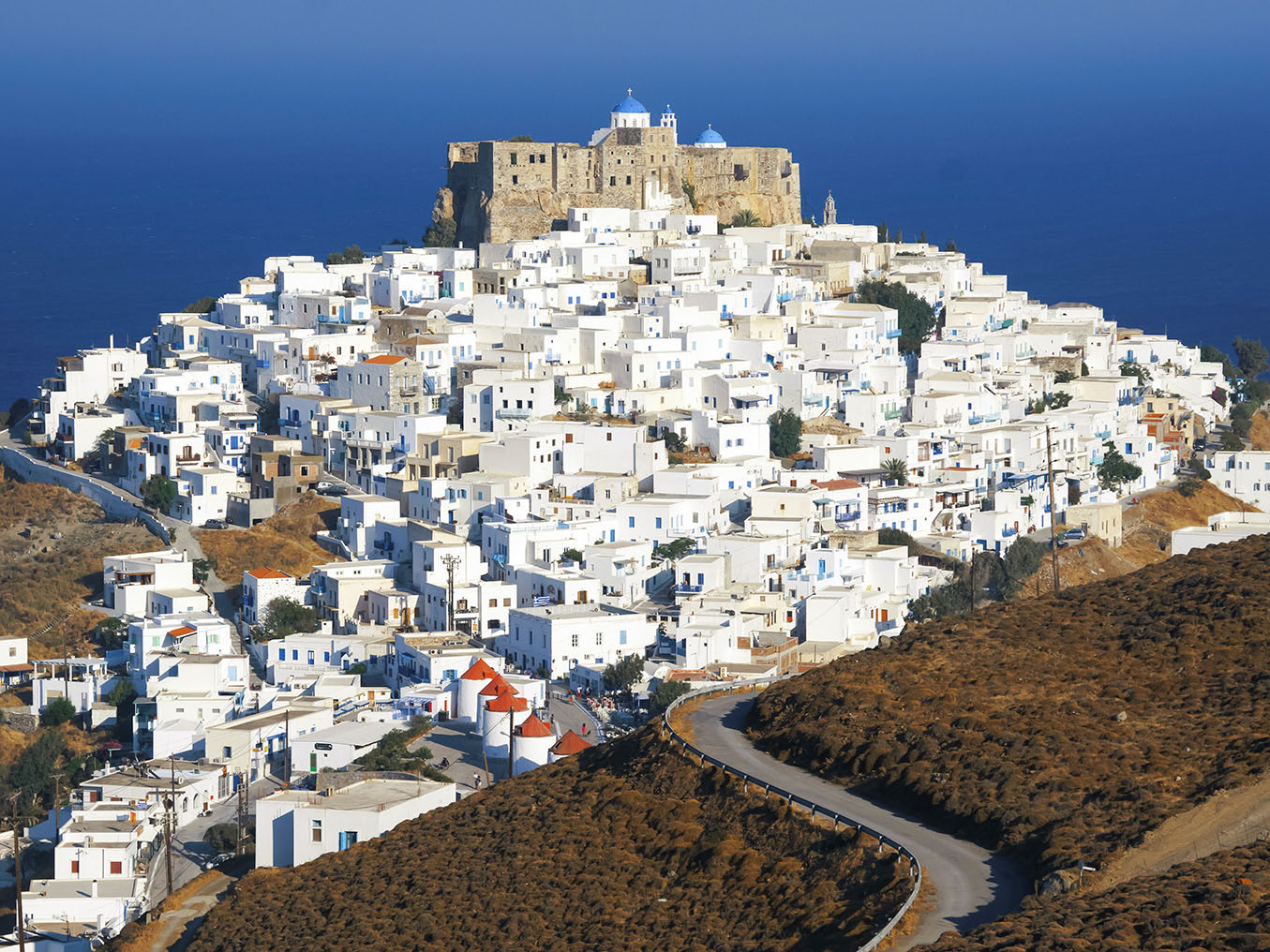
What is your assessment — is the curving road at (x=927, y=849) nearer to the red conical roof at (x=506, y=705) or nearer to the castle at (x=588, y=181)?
the red conical roof at (x=506, y=705)

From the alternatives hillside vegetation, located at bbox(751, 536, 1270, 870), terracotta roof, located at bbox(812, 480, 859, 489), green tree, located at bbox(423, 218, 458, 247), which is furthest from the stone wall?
hillside vegetation, located at bbox(751, 536, 1270, 870)

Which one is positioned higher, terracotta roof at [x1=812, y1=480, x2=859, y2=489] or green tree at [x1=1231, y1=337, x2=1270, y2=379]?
green tree at [x1=1231, y1=337, x2=1270, y2=379]

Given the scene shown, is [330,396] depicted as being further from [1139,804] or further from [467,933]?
[1139,804]

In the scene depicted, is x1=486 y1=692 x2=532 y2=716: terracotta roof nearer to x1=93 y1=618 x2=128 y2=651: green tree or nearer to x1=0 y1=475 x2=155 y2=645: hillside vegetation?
x1=93 y1=618 x2=128 y2=651: green tree

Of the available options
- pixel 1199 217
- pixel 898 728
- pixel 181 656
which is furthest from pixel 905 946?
pixel 1199 217

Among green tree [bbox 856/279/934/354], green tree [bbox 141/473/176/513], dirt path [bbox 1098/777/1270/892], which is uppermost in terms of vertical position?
green tree [bbox 856/279/934/354]

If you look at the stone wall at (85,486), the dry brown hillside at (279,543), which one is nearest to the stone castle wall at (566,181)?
the stone wall at (85,486)
